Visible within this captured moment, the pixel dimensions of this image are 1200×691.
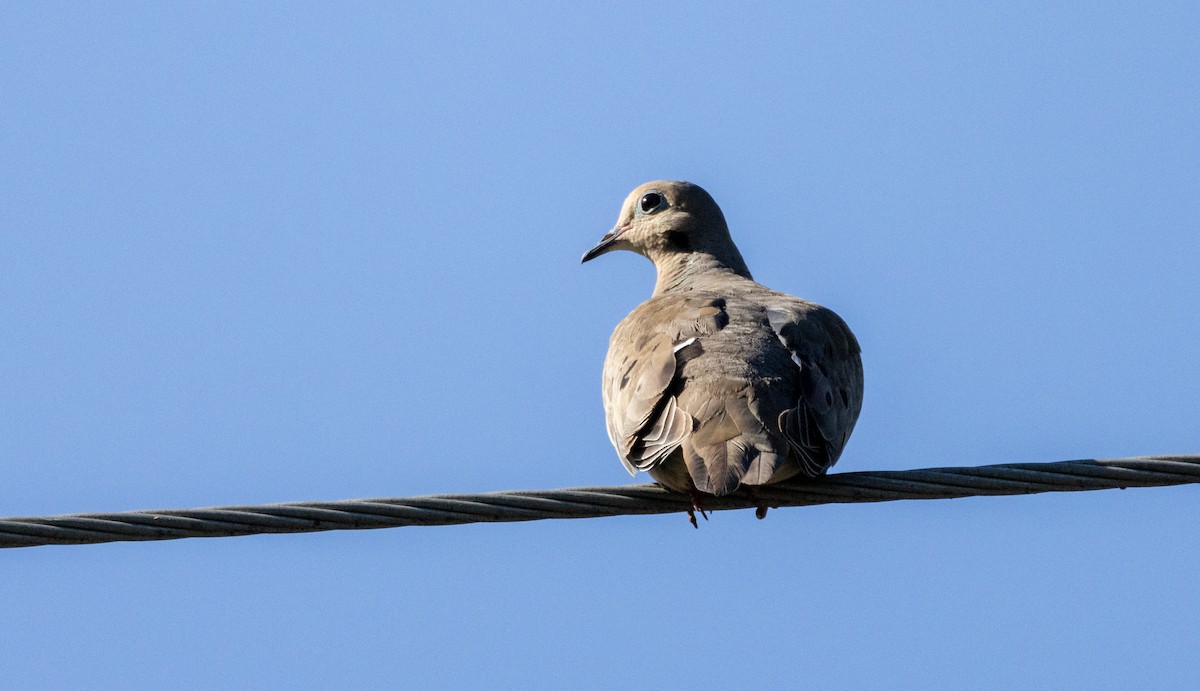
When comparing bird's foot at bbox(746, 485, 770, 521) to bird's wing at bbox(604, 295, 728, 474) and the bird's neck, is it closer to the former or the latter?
bird's wing at bbox(604, 295, 728, 474)

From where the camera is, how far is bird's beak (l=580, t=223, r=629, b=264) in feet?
33.7

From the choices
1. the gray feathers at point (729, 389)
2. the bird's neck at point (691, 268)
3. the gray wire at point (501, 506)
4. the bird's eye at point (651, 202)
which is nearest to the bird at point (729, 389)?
the gray feathers at point (729, 389)

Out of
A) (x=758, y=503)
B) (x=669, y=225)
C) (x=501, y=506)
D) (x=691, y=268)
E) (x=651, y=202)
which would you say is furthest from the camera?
(x=651, y=202)

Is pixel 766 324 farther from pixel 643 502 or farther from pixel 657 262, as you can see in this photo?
pixel 657 262

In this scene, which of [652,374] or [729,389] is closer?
[729,389]

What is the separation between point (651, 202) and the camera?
10.2 meters

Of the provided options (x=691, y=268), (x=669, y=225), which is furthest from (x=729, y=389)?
(x=669, y=225)

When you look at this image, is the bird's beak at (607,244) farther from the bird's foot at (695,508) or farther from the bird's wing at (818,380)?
the bird's foot at (695,508)

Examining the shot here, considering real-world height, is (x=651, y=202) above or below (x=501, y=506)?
above

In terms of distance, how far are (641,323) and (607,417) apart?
54cm

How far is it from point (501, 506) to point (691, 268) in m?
4.49

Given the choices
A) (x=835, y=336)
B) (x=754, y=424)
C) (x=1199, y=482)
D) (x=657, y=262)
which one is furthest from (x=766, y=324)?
(x=657, y=262)

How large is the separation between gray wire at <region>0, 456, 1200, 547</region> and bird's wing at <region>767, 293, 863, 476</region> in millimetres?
539

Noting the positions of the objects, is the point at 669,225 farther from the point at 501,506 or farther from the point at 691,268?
the point at 501,506
